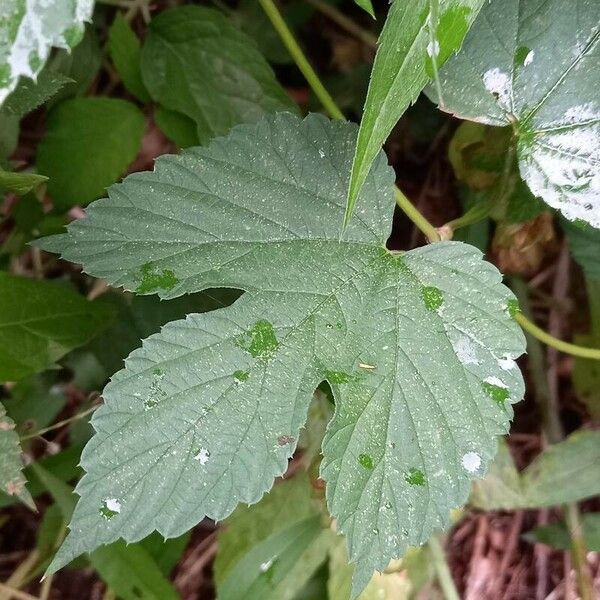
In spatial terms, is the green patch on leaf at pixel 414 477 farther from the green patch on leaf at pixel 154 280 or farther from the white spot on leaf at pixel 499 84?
the white spot on leaf at pixel 499 84

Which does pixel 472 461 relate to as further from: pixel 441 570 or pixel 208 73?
pixel 208 73

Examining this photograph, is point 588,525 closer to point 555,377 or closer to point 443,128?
point 555,377

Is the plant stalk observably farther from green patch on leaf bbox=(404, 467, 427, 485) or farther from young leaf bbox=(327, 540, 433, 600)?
young leaf bbox=(327, 540, 433, 600)

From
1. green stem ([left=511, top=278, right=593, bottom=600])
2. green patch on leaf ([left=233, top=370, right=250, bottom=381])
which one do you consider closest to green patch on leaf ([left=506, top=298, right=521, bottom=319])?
green patch on leaf ([left=233, top=370, right=250, bottom=381])

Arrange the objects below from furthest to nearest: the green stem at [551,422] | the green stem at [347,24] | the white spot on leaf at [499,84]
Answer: the green stem at [347,24]
the green stem at [551,422]
the white spot on leaf at [499,84]

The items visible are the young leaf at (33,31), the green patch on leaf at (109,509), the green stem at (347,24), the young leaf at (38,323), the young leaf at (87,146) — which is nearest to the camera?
the young leaf at (33,31)

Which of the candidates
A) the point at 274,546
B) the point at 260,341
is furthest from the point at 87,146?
the point at 274,546

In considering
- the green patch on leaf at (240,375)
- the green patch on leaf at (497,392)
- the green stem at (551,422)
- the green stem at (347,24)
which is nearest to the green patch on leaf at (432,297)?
the green patch on leaf at (497,392)
